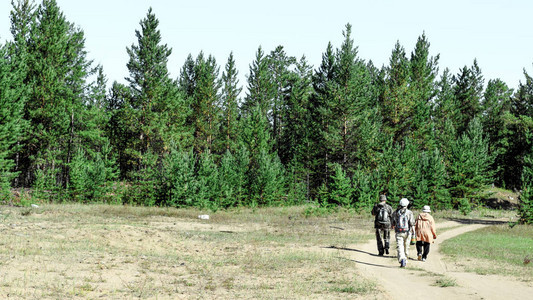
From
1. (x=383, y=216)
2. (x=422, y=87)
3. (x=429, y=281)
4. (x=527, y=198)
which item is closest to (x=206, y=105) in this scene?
(x=422, y=87)

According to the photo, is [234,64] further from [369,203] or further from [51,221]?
[51,221]

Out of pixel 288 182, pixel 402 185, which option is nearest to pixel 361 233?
pixel 402 185

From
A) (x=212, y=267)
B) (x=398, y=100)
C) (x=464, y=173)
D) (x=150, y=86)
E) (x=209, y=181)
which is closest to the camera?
(x=212, y=267)

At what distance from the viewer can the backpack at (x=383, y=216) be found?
14.9 meters

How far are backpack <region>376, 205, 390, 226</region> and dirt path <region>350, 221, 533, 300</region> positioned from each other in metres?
1.31

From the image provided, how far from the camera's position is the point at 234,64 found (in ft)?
205

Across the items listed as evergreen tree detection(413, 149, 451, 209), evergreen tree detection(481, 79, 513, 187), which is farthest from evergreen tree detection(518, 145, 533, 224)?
evergreen tree detection(481, 79, 513, 187)

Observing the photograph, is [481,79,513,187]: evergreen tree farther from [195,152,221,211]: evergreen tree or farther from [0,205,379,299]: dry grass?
[0,205,379,299]: dry grass

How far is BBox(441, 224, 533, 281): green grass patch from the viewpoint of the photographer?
12781 millimetres

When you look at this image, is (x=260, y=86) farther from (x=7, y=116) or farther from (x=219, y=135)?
(x=7, y=116)

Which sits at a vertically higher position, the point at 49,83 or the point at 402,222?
the point at 49,83

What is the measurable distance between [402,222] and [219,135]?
4753 centimetres

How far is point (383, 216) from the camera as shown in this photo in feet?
49.3

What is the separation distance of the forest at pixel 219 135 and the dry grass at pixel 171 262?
12030 millimetres
